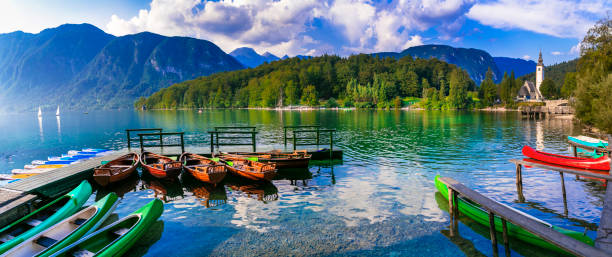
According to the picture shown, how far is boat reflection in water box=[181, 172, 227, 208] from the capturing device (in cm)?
1564

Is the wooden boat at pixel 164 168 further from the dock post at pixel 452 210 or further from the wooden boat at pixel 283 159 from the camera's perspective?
the dock post at pixel 452 210

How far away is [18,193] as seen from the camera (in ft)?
41.6

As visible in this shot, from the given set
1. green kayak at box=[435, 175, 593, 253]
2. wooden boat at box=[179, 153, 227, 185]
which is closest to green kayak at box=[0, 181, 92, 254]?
wooden boat at box=[179, 153, 227, 185]

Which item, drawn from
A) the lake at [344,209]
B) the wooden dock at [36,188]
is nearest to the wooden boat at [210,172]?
the lake at [344,209]

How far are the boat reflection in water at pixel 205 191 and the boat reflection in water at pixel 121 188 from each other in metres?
2.85

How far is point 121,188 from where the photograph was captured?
18453mm

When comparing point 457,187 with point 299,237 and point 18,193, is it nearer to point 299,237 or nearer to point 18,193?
point 299,237

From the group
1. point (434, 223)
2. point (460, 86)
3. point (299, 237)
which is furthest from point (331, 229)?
point (460, 86)

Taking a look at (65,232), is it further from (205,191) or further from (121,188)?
(121,188)

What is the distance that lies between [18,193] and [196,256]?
8.79 m

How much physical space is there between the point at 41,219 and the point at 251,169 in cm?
968

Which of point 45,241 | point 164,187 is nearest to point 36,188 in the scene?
point 164,187

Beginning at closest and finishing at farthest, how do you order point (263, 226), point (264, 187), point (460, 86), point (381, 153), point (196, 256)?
point (196, 256)
point (263, 226)
point (264, 187)
point (381, 153)
point (460, 86)

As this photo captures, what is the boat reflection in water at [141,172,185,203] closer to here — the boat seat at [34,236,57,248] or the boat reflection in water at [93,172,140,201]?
the boat reflection in water at [93,172,140,201]
